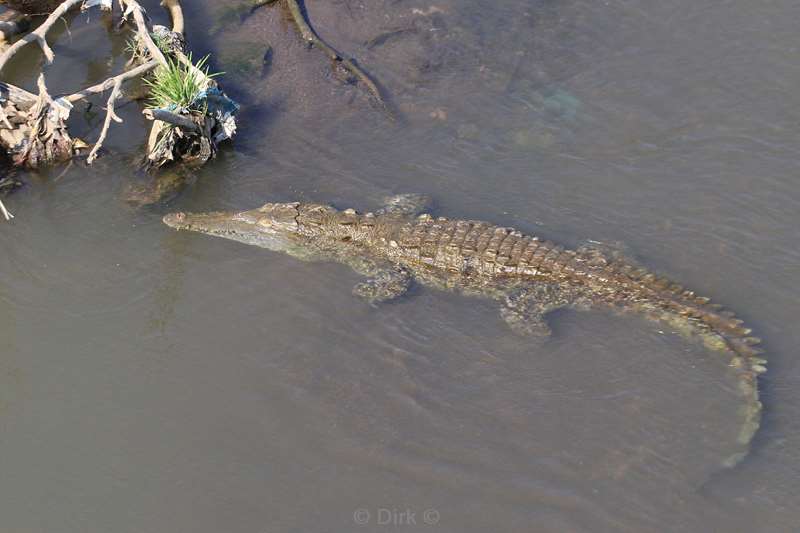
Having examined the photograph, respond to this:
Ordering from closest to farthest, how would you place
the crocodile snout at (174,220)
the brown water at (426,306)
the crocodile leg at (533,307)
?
the brown water at (426,306) < the crocodile leg at (533,307) < the crocodile snout at (174,220)

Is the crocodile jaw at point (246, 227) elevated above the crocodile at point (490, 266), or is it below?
below

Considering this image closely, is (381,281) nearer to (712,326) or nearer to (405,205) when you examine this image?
(405,205)

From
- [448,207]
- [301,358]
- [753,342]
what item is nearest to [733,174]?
[753,342]

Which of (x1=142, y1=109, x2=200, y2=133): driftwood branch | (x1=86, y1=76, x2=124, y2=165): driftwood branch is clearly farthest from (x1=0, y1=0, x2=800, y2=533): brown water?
(x1=142, y1=109, x2=200, y2=133): driftwood branch

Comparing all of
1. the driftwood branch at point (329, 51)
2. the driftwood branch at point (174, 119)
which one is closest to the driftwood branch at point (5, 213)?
the driftwood branch at point (174, 119)

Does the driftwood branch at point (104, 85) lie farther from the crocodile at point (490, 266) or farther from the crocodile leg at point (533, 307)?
the crocodile leg at point (533, 307)

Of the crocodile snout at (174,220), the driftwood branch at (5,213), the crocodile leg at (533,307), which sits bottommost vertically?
the driftwood branch at (5,213)

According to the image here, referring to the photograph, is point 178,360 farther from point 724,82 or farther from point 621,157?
point 724,82
